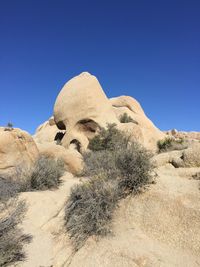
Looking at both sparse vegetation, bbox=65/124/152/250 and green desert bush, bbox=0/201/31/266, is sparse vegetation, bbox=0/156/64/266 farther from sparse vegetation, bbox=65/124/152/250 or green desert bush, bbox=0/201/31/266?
sparse vegetation, bbox=65/124/152/250

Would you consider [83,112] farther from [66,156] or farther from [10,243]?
[10,243]

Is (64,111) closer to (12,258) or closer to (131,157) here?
(131,157)

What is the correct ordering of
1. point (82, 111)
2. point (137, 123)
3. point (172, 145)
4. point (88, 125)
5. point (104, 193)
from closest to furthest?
point (104, 193) → point (172, 145) → point (88, 125) → point (82, 111) → point (137, 123)

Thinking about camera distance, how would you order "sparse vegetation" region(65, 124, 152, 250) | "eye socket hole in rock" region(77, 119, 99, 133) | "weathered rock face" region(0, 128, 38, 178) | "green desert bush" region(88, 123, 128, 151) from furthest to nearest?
"eye socket hole in rock" region(77, 119, 99, 133) < "green desert bush" region(88, 123, 128, 151) < "weathered rock face" region(0, 128, 38, 178) < "sparse vegetation" region(65, 124, 152, 250)

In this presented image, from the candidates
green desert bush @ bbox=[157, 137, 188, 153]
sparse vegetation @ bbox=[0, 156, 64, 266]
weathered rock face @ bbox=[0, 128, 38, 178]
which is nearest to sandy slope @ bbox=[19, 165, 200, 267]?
sparse vegetation @ bbox=[0, 156, 64, 266]

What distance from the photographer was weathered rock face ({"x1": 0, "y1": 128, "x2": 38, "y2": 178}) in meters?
10.5

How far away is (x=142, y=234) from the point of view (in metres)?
5.50

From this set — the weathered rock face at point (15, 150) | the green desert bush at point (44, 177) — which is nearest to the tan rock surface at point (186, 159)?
the green desert bush at point (44, 177)

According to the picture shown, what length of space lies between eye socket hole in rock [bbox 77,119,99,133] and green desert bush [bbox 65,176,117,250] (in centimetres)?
1352

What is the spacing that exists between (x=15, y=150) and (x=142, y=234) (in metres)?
7.09

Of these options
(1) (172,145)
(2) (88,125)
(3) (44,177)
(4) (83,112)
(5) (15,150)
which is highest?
(4) (83,112)

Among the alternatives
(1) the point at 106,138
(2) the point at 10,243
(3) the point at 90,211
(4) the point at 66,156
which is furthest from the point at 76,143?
(2) the point at 10,243

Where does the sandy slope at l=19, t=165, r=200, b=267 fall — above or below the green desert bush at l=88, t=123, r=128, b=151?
below

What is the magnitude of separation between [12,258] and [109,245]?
1704 millimetres
